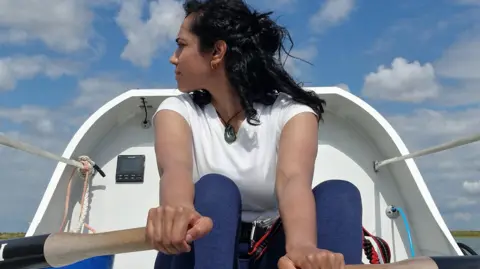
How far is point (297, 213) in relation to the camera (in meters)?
1.18

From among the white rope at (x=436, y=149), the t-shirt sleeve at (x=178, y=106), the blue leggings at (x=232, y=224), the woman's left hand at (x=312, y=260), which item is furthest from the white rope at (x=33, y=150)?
the white rope at (x=436, y=149)

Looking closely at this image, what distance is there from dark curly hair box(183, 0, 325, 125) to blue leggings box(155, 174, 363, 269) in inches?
11.2

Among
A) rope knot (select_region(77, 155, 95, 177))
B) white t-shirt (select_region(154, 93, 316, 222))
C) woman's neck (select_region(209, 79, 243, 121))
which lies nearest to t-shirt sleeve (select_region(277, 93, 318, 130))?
white t-shirt (select_region(154, 93, 316, 222))

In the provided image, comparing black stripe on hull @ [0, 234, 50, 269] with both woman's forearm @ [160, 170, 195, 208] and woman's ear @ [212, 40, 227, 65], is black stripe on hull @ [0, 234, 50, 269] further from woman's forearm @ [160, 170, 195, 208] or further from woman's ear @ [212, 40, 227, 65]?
woman's ear @ [212, 40, 227, 65]

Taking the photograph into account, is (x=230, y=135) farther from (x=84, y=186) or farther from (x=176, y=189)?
(x=84, y=186)

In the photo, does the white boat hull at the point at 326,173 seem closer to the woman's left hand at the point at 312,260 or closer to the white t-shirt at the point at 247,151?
the white t-shirt at the point at 247,151

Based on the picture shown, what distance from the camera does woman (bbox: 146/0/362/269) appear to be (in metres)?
1.20

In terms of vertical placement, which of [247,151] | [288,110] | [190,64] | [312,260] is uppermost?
[190,64]

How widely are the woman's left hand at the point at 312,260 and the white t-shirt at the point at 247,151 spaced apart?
42 centimetres

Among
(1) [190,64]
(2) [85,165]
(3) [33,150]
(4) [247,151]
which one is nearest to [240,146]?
(4) [247,151]

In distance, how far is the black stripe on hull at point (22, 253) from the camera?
39.3 inches

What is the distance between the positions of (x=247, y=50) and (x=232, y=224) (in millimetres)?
518

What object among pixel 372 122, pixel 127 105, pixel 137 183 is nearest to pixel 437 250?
pixel 372 122

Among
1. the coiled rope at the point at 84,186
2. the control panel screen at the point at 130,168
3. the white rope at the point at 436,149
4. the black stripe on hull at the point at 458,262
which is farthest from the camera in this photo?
the control panel screen at the point at 130,168
